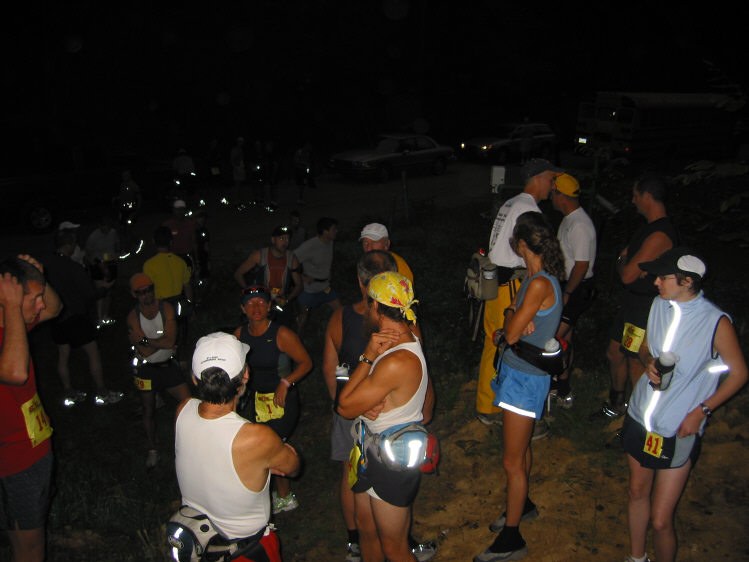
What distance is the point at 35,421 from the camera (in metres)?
3.70

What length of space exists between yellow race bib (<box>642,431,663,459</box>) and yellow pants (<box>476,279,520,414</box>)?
5.27 ft

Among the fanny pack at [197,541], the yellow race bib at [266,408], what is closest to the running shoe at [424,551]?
the yellow race bib at [266,408]

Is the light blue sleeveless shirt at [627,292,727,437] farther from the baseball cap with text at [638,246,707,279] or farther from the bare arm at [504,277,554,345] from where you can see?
the bare arm at [504,277,554,345]

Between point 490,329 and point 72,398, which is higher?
point 490,329

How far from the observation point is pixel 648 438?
3.39 m

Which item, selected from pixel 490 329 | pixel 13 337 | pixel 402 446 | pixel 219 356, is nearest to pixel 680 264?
pixel 402 446

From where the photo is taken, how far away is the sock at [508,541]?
3.98 meters

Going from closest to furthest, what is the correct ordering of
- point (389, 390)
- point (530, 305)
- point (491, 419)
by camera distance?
1. point (389, 390)
2. point (530, 305)
3. point (491, 419)

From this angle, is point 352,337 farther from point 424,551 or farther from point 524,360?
point 424,551

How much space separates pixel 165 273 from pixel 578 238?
424 cm

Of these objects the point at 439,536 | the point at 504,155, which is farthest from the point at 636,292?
the point at 504,155

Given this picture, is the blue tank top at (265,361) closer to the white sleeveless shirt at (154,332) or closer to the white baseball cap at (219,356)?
the white sleeveless shirt at (154,332)

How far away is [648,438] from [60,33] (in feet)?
76.4

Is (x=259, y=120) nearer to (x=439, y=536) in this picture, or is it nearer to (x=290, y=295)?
(x=290, y=295)
